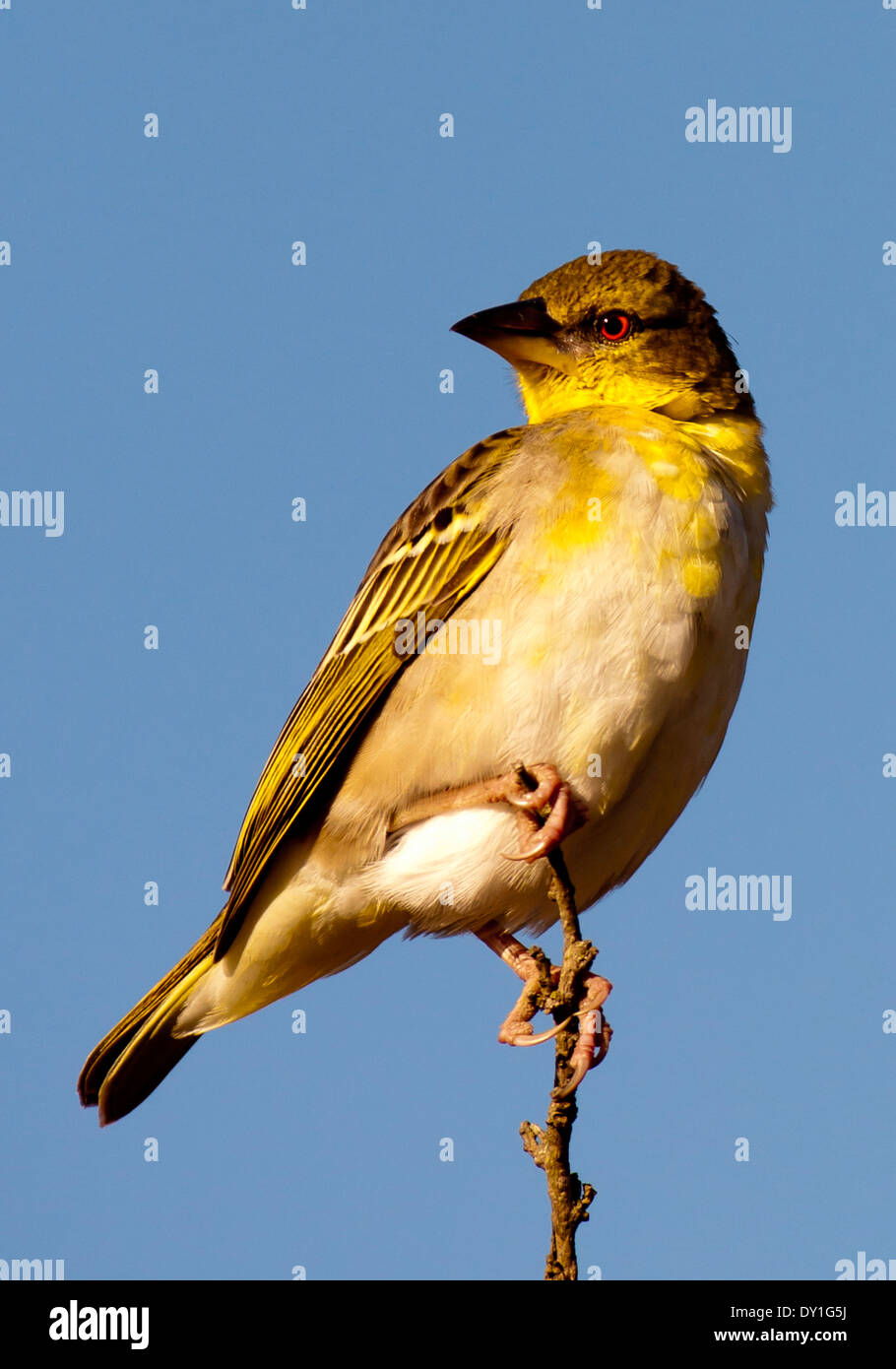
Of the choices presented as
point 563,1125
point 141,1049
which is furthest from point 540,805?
point 141,1049

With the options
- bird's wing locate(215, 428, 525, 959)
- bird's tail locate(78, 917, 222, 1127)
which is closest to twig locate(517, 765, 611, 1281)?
bird's wing locate(215, 428, 525, 959)

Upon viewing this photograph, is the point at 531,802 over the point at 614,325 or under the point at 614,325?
under

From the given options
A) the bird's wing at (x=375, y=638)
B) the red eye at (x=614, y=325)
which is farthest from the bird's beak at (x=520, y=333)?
the bird's wing at (x=375, y=638)

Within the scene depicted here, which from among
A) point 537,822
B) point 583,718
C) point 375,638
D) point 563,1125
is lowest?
point 563,1125

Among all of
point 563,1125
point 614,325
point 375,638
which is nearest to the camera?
point 563,1125

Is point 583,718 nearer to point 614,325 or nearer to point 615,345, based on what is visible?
point 615,345

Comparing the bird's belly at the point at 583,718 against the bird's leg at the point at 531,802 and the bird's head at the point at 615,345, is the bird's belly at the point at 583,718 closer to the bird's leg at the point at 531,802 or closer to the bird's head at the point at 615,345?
the bird's leg at the point at 531,802
